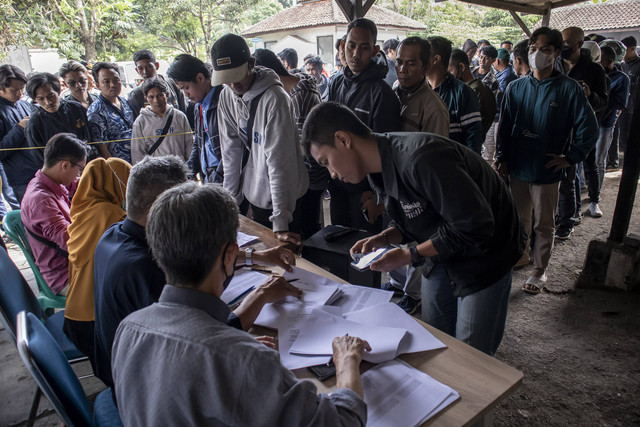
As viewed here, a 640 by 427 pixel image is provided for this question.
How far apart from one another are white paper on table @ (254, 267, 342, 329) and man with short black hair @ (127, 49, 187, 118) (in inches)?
115

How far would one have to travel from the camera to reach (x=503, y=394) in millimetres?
1036

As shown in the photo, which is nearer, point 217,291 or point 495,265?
point 217,291

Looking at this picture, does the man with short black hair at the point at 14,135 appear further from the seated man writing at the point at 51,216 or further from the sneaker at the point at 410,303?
the sneaker at the point at 410,303

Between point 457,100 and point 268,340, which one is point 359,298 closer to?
point 268,340

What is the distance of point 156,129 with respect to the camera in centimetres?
356

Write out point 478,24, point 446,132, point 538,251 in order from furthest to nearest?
point 478,24, point 538,251, point 446,132

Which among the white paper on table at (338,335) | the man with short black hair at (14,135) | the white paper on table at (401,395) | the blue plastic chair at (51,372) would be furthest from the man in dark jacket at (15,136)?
the white paper on table at (401,395)

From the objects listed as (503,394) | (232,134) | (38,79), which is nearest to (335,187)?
(232,134)

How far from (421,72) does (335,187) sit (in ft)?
3.02

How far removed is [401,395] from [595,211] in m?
4.52

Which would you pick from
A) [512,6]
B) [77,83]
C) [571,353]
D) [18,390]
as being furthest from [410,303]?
[512,6]

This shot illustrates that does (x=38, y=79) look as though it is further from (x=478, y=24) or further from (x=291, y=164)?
(x=478, y=24)

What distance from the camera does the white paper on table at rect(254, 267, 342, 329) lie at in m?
1.40

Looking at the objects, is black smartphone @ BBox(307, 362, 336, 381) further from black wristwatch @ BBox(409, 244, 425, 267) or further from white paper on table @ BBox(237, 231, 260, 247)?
white paper on table @ BBox(237, 231, 260, 247)
